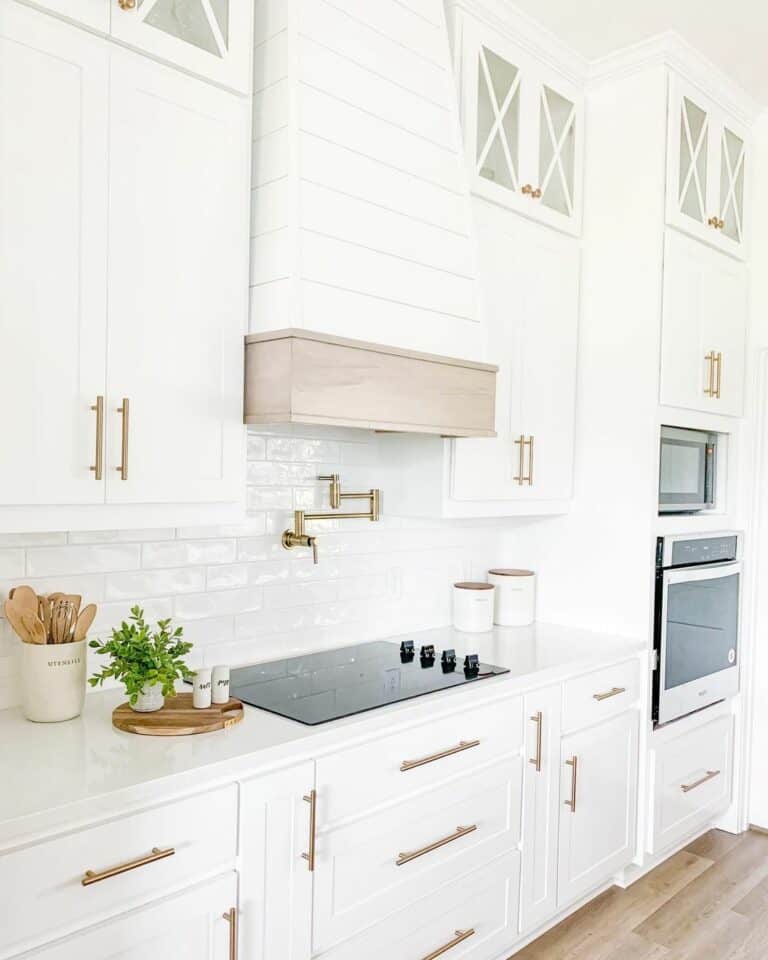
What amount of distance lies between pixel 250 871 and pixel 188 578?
83 cm

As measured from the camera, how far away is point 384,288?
222cm

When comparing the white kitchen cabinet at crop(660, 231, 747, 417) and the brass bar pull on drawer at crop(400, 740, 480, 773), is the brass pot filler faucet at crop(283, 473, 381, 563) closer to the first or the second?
the brass bar pull on drawer at crop(400, 740, 480, 773)

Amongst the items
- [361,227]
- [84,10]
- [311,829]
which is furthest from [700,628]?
[84,10]

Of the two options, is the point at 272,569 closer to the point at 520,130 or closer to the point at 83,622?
the point at 83,622

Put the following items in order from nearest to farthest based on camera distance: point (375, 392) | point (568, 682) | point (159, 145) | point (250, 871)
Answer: point (250, 871), point (159, 145), point (375, 392), point (568, 682)

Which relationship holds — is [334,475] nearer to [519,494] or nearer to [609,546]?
[519,494]

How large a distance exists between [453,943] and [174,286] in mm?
1831

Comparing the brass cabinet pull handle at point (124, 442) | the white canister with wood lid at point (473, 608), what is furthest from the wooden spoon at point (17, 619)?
the white canister with wood lid at point (473, 608)

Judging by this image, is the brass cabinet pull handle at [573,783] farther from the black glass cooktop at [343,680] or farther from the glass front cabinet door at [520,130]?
the glass front cabinet door at [520,130]

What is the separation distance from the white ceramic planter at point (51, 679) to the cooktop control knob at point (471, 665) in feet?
3.50

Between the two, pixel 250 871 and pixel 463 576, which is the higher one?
pixel 463 576

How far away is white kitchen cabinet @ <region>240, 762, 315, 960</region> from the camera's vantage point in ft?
5.68

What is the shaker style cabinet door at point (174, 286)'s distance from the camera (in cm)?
180

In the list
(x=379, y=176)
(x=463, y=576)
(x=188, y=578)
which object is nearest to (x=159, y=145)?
(x=379, y=176)
